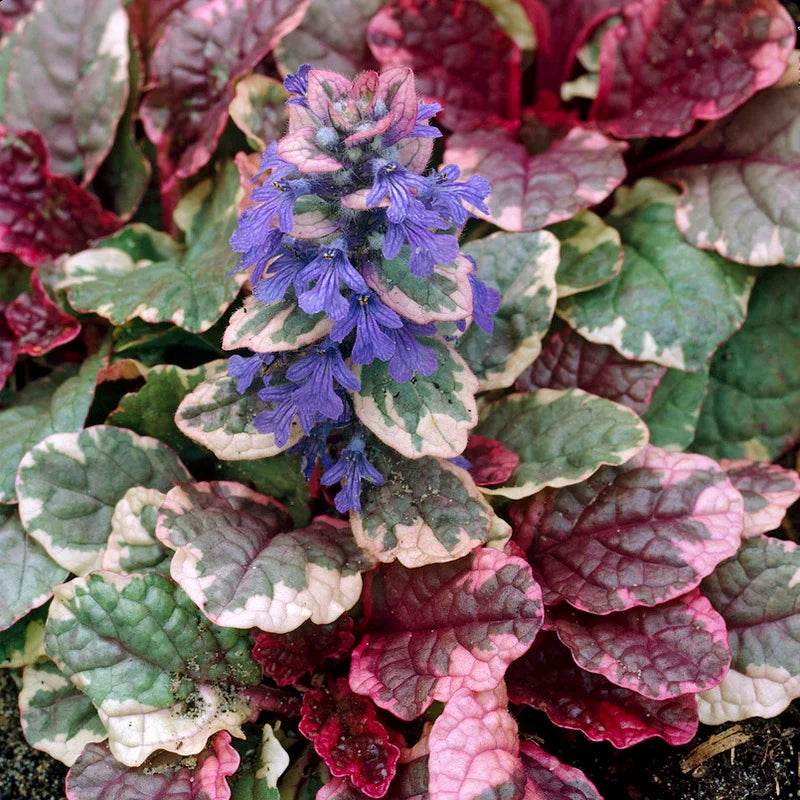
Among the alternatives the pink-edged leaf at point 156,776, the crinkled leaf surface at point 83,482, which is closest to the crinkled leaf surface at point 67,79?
the crinkled leaf surface at point 83,482

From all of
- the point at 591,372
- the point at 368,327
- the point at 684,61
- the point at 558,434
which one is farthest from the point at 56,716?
the point at 684,61

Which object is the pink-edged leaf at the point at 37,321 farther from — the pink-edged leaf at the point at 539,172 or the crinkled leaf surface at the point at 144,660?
the pink-edged leaf at the point at 539,172

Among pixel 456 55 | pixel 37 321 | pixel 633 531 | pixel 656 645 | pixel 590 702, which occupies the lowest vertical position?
→ pixel 590 702

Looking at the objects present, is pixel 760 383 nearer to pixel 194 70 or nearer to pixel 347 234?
pixel 347 234

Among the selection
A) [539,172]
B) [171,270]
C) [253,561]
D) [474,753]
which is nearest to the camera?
[474,753]

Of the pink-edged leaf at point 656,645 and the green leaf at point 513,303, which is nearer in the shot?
the pink-edged leaf at point 656,645

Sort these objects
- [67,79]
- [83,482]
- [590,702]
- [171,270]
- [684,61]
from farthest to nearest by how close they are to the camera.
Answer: [67,79], [684,61], [171,270], [83,482], [590,702]

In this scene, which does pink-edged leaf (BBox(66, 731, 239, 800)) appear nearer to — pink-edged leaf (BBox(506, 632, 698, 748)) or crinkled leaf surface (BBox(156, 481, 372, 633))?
crinkled leaf surface (BBox(156, 481, 372, 633))
